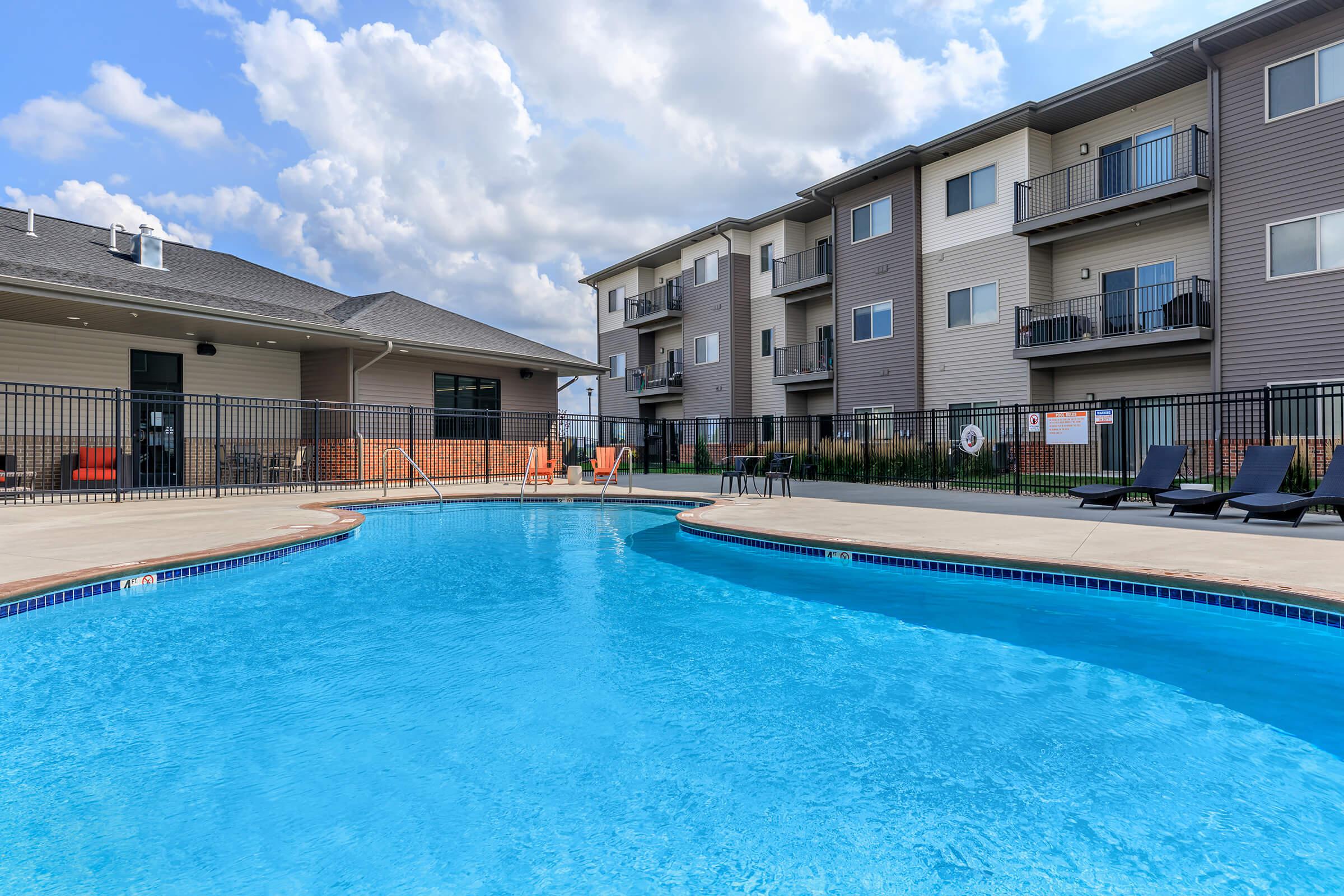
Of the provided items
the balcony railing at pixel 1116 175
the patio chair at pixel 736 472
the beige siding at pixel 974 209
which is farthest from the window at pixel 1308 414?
the patio chair at pixel 736 472

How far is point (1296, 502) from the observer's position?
7.57 m

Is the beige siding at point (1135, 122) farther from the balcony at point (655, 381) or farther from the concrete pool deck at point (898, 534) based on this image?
the balcony at point (655, 381)

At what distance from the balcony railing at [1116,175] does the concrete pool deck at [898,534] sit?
8.90 metres

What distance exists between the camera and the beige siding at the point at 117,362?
13039 millimetres

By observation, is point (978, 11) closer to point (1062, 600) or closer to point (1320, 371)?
point (1320, 371)

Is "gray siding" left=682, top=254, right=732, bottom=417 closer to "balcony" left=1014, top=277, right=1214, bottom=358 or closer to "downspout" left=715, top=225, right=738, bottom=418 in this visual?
"downspout" left=715, top=225, right=738, bottom=418

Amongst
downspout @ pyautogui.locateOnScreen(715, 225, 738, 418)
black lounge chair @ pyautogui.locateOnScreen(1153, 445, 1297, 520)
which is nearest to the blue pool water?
black lounge chair @ pyautogui.locateOnScreen(1153, 445, 1297, 520)

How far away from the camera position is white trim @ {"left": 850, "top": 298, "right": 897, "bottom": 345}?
20.1m

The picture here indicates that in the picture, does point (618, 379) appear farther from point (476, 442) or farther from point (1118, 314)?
point (1118, 314)

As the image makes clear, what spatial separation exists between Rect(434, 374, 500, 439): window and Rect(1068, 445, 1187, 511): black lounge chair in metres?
13.7

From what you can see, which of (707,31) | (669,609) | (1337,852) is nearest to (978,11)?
(707,31)

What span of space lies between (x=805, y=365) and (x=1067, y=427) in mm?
12415

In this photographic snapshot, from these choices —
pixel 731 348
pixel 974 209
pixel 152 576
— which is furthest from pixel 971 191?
pixel 152 576

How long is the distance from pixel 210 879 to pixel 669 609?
363 centimetres
